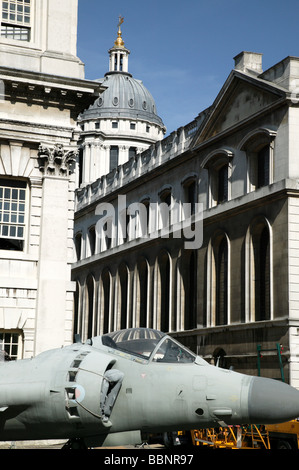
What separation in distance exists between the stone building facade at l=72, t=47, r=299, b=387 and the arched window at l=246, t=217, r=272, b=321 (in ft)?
0.19

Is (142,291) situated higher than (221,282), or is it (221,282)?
(221,282)

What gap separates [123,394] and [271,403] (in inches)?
110

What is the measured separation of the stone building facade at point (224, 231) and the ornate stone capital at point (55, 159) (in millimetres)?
13544

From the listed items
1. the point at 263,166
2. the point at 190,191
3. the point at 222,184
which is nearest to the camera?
the point at 263,166

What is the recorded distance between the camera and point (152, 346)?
14.6m

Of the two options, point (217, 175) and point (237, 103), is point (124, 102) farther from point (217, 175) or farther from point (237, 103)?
point (237, 103)

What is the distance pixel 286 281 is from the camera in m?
38.5

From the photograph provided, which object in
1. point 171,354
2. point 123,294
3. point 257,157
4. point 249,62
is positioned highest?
point 249,62

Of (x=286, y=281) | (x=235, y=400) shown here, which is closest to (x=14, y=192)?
(x=286, y=281)

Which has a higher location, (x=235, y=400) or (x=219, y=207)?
(x=219, y=207)

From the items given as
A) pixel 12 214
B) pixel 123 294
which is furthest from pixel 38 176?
pixel 123 294

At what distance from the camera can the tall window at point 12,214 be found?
29.5 metres

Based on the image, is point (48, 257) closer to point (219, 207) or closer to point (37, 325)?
point (37, 325)
